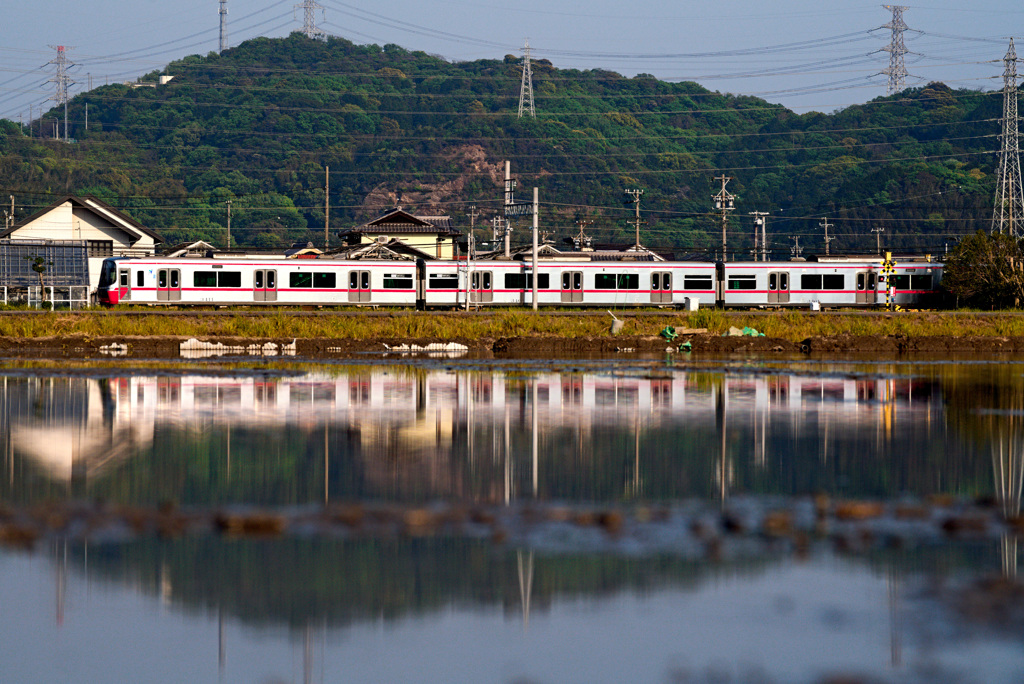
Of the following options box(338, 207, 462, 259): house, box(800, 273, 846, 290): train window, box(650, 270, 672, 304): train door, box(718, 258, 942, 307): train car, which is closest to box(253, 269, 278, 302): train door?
box(650, 270, 672, 304): train door

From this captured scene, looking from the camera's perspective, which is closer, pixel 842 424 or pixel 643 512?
pixel 643 512

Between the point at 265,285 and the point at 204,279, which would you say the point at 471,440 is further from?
the point at 204,279

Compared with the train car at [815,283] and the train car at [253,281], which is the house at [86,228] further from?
the train car at [815,283]

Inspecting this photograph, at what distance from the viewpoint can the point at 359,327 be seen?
47125 millimetres

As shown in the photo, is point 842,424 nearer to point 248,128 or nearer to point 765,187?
point 765,187

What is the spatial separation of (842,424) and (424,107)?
17971cm

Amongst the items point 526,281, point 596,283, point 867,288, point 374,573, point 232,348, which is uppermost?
point 526,281

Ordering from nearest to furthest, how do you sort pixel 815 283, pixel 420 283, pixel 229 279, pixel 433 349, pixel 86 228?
1. pixel 433 349
2. pixel 229 279
3. pixel 420 283
4. pixel 815 283
5. pixel 86 228

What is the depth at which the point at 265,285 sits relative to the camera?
55.3 metres

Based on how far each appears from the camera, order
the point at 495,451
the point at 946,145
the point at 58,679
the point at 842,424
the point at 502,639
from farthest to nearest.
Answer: the point at 946,145, the point at 842,424, the point at 495,451, the point at 502,639, the point at 58,679

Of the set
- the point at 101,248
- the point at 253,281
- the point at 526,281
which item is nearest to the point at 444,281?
the point at 526,281

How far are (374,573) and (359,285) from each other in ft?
155

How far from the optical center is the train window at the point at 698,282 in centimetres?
5825

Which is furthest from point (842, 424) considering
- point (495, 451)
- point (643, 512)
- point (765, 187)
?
point (765, 187)
